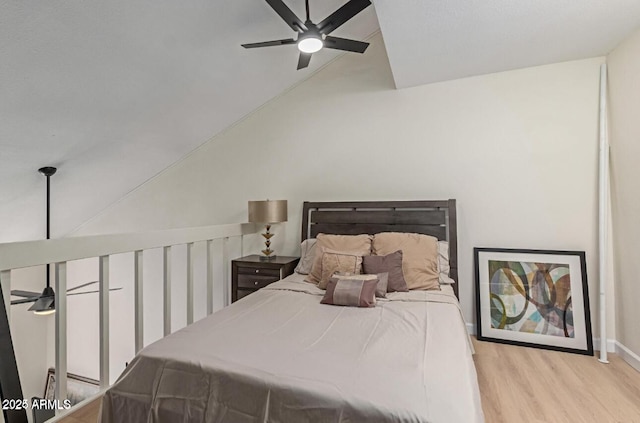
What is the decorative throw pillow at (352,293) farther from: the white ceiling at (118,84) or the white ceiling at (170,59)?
the white ceiling at (118,84)

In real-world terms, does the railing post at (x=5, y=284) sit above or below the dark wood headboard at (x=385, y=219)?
below

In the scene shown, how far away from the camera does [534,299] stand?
2721 millimetres

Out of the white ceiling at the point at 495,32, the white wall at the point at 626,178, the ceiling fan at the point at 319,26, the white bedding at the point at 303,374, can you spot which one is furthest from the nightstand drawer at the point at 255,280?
the white wall at the point at 626,178

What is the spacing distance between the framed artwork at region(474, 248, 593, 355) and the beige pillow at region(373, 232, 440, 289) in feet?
2.09

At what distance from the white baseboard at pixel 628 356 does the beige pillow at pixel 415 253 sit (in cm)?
146

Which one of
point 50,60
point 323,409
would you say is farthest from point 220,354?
point 50,60

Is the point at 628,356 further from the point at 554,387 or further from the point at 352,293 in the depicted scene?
the point at 352,293

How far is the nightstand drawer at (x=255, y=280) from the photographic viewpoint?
9.99 ft

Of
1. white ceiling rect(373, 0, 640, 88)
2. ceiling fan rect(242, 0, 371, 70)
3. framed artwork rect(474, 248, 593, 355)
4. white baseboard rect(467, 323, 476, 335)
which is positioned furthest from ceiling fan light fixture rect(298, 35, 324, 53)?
white baseboard rect(467, 323, 476, 335)

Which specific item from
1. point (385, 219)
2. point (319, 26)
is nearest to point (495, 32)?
point (319, 26)

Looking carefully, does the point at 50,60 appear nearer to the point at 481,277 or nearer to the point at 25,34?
the point at 25,34

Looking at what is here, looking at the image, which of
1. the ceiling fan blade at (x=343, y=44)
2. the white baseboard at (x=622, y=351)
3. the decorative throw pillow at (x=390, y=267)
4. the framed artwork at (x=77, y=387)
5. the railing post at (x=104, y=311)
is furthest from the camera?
the framed artwork at (x=77, y=387)

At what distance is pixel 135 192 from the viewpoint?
427 centimetres

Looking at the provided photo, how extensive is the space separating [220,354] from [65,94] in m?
2.28
